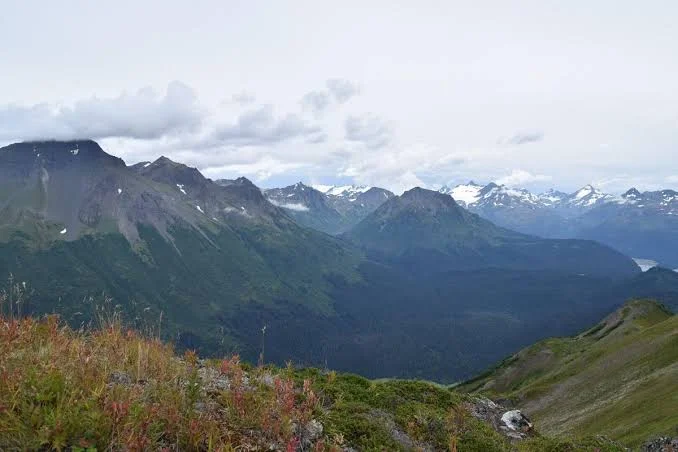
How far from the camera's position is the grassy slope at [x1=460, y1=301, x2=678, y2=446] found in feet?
121

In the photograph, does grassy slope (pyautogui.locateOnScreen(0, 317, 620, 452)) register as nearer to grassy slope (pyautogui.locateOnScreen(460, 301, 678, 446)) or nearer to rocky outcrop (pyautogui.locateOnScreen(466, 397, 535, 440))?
rocky outcrop (pyautogui.locateOnScreen(466, 397, 535, 440))

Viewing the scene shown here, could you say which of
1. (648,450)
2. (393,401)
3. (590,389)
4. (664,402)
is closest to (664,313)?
(590,389)

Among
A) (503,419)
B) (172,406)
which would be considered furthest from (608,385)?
(172,406)

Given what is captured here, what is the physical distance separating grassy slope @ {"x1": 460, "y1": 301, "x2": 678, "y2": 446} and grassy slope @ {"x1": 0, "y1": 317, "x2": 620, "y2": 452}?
16.4 metres

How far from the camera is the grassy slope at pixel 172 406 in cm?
721

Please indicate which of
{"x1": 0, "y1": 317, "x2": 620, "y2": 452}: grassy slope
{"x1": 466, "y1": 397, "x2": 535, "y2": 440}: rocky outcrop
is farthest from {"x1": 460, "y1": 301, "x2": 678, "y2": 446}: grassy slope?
{"x1": 0, "y1": 317, "x2": 620, "y2": 452}: grassy slope

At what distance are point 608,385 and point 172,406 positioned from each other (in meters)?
72.7

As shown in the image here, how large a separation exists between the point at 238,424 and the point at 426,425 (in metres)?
5.29

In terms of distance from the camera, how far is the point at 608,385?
215 ft

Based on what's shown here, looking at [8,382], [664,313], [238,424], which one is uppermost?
[8,382]

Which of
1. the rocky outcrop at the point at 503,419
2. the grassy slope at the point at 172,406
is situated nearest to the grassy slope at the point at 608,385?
the rocky outcrop at the point at 503,419

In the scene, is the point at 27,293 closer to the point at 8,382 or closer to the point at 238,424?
the point at 8,382

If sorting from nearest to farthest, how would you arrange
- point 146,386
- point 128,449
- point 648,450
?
point 128,449, point 146,386, point 648,450

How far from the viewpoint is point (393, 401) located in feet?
43.2
